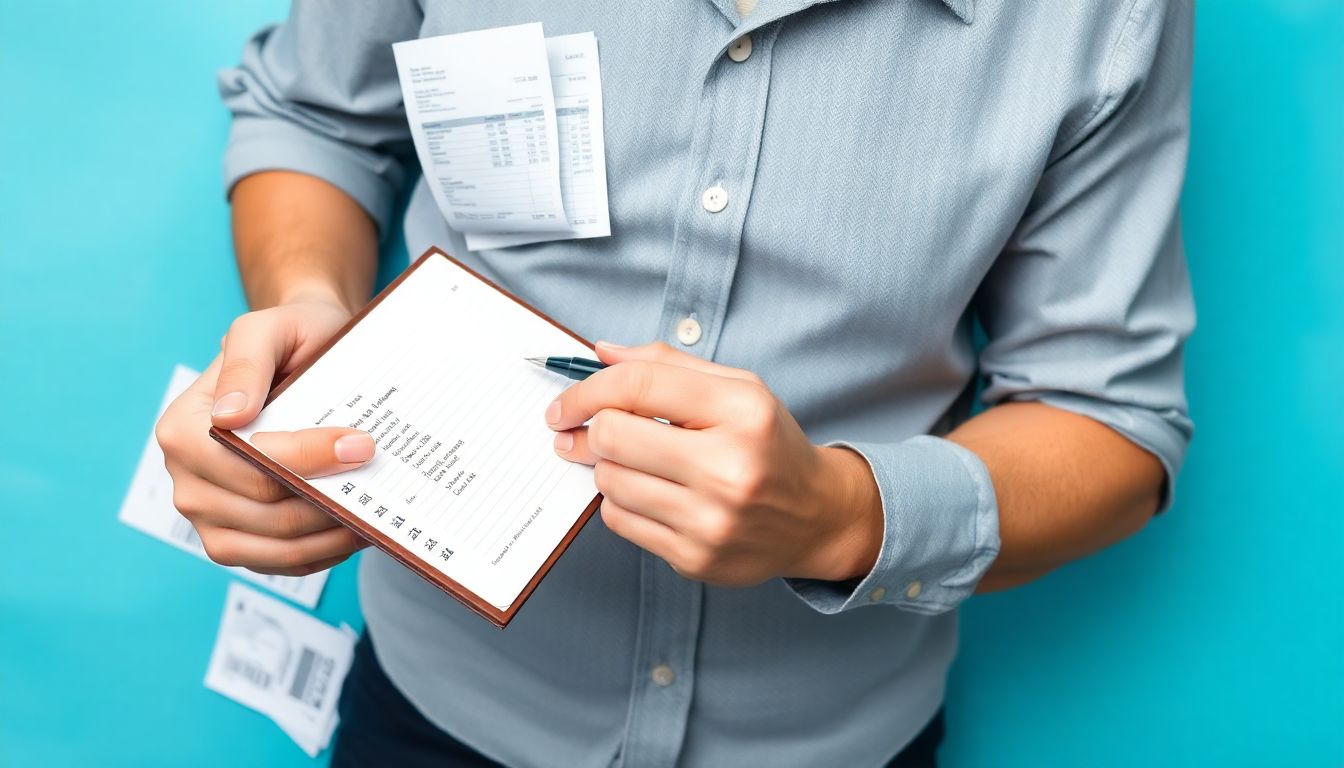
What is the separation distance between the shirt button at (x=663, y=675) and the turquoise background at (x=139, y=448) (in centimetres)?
61

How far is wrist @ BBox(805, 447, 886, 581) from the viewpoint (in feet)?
2.39

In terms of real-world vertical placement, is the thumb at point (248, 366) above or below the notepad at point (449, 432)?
above

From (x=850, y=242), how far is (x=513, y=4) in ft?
1.28

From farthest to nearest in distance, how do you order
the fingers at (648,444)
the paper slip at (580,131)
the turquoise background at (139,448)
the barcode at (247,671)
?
1. the barcode at (247,671)
2. the turquoise background at (139,448)
3. the paper slip at (580,131)
4. the fingers at (648,444)

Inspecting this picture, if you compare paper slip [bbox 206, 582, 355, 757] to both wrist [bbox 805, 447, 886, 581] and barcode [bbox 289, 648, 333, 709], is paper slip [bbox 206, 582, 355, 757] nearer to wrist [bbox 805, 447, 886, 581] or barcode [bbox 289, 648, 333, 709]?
barcode [bbox 289, 648, 333, 709]

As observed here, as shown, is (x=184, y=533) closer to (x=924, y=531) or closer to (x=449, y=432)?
(x=449, y=432)

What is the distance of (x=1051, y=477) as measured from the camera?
906 millimetres

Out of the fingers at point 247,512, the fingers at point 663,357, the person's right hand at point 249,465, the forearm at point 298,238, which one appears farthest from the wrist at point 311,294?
the fingers at point 663,357

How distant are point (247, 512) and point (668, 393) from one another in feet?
1.19

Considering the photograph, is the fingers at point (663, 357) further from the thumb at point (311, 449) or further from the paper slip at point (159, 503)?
the paper slip at point (159, 503)

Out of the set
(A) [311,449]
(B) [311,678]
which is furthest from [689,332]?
(B) [311,678]

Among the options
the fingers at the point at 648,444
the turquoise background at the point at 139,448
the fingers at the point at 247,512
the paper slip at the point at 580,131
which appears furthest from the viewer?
the turquoise background at the point at 139,448

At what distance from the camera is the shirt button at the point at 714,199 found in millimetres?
818

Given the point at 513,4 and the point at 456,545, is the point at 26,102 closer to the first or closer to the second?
the point at 513,4
